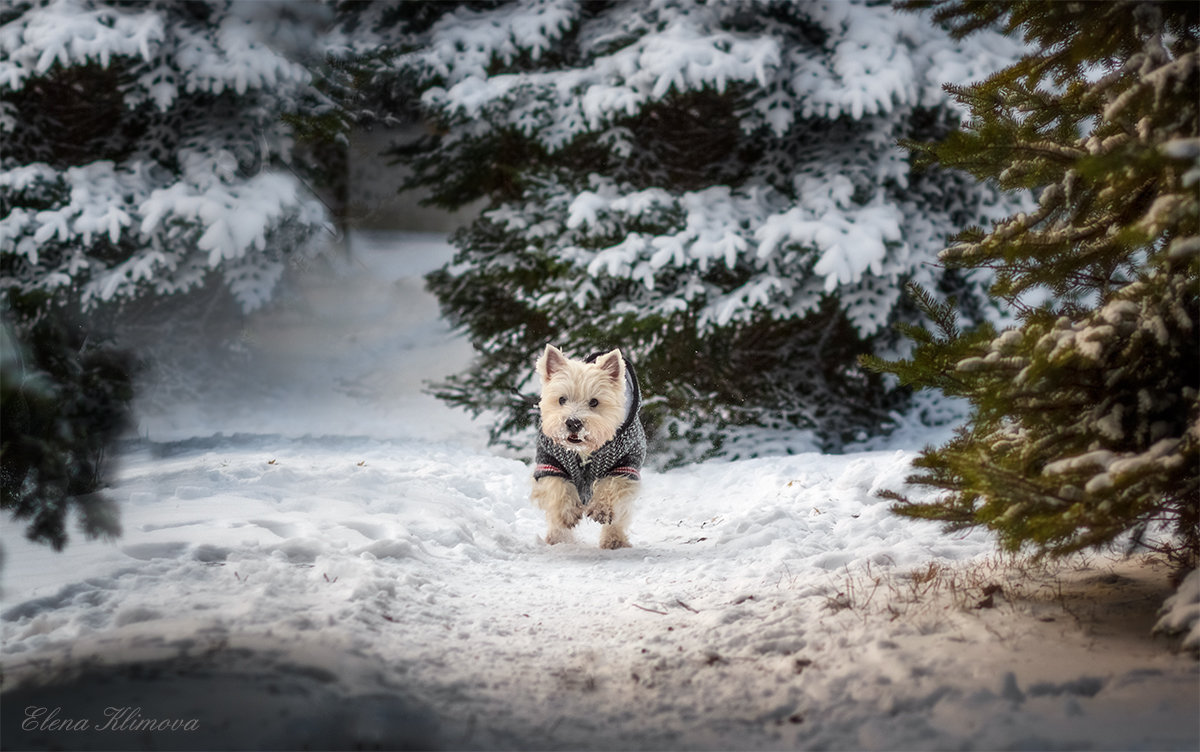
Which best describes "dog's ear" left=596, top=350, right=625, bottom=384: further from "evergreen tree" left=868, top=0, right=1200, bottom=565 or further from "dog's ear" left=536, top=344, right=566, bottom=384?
"evergreen tree" left=868, top=0, right=1200, bottom=565

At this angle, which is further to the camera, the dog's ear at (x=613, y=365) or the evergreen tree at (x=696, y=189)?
the evergreen tree at (x=696, y=189)

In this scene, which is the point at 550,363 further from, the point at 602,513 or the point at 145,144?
the point at 145,144

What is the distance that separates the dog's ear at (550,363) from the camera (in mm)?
6008

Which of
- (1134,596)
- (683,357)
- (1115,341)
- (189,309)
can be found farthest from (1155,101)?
(189,309)

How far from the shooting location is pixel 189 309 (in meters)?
13.6

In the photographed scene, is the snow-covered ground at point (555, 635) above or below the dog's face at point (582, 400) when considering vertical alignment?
below

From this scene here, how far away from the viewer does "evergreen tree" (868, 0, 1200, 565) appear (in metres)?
2.82

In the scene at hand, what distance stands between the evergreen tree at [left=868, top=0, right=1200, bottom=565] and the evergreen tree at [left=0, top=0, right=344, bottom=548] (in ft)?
28.3

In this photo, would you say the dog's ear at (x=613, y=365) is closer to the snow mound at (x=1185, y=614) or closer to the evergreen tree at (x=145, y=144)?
the snow mound at (x=1185, y=614)

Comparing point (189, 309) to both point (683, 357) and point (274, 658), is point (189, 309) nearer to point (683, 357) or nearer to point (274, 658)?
point (683, 357)

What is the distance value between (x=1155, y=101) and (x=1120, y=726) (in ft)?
7.14

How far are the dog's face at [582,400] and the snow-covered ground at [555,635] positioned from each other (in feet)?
2.78

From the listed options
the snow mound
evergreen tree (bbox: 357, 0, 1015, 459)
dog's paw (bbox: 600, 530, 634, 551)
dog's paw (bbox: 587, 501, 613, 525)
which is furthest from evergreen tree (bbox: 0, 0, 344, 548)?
the snow mound

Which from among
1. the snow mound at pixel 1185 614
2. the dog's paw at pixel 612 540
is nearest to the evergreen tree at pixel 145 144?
the dog's paw at pixel 612 540
